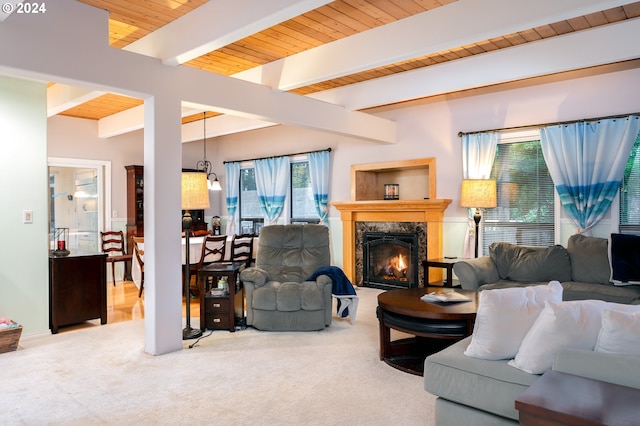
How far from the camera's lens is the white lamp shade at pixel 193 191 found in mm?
4250

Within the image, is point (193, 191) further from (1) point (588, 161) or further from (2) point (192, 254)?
(1) point (588, 161)

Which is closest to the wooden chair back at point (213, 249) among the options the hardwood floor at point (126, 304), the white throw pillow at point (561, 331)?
Answer: the hardwood floor at point (126, 304)

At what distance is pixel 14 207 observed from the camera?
14.0 feet

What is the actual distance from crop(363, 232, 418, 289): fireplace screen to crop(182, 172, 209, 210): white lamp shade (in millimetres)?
3103

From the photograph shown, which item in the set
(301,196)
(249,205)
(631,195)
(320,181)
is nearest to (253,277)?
(320,181)

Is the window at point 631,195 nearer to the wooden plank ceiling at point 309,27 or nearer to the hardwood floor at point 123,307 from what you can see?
the wooden plank ceiling at point 309,27

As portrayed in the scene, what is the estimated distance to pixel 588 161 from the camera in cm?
503

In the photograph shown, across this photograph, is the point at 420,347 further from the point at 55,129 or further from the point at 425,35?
the point at 55,129

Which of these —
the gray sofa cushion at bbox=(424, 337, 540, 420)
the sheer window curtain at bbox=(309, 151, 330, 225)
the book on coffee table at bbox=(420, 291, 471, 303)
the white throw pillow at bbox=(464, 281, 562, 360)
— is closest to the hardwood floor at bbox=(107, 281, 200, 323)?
the sheer window curtain at bbox=(309, 151, 330, 225)

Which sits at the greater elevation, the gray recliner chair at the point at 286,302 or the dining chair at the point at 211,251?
the dining chair at the point at 211,251

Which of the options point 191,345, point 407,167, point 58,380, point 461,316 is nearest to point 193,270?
point 191,345

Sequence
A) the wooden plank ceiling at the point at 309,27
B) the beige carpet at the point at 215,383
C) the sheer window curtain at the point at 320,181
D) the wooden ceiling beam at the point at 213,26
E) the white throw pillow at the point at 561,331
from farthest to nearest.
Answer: the sheer window curtain at the point at 320,181 < the wooden plank ceiling at the point at 309,27 < the wooden ceiling beam at the point at 213,26 < the beige carpet at the point at 215,383 < the white throw pillow at the point at 561,331

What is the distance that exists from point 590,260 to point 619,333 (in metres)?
3.00

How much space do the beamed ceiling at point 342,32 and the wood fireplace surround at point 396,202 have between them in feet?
5.09
